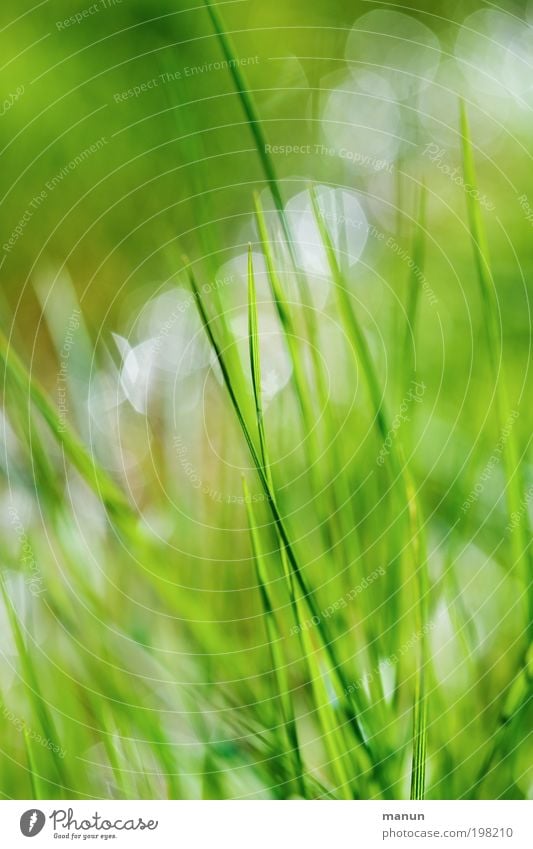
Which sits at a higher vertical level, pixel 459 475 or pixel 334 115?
pixel 334 115

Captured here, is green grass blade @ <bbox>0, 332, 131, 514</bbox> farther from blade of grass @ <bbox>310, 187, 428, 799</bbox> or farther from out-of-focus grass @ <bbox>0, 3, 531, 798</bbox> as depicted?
blade of grass @ <bbox>310, 187, 428, 799</bbox>

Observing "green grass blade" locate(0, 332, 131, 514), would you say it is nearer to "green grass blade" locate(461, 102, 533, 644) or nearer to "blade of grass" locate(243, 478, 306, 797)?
"blade of grass" locate(243, 478, 306, 797)

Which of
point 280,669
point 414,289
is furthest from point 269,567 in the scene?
point 414,289

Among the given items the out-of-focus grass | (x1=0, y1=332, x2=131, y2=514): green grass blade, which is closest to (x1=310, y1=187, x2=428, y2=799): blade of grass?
the out-of-focus grass

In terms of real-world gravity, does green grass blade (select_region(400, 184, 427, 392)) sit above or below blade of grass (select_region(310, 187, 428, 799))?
above

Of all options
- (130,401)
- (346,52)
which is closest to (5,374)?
(130,401)

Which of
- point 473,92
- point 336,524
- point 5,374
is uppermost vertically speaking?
point 473,92

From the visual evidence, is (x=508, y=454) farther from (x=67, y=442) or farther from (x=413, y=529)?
(x=67, y=442)

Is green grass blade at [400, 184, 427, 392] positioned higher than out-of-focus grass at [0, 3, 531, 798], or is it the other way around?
green grass blade at [400, 184, 427, 392]
